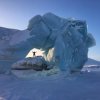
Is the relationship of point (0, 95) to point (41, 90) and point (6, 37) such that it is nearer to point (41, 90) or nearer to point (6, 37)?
point (41, 90)

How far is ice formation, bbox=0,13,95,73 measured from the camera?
13070mm

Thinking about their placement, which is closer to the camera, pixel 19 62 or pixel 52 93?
pixel 52 93

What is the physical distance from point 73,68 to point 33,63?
2309 millimetres

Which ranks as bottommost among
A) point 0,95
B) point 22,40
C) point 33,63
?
point 0,95

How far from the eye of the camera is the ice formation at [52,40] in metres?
13.1

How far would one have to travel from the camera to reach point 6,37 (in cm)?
1384

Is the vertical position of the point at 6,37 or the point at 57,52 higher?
the point at 6,37

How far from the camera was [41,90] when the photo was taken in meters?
8.31

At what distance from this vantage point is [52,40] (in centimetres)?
1452

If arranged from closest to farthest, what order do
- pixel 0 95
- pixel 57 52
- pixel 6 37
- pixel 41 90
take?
pixel 0 95, pixel 41 90, pixel 57 52, pixel 6 37

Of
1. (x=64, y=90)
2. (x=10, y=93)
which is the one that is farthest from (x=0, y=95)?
(x=64, y=90)

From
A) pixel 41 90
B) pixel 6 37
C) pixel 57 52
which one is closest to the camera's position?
pixel 41 90

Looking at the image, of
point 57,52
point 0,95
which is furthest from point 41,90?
point 57,52

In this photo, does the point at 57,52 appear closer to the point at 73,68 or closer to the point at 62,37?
the point at 62,37
